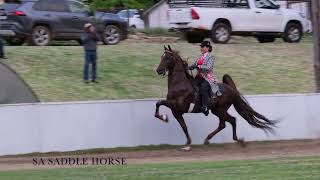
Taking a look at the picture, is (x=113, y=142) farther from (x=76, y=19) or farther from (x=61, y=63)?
(x=76, y=19)

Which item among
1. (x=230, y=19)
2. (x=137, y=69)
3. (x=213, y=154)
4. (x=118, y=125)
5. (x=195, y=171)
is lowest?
(x=213, y=154)

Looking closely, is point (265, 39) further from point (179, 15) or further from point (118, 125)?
point (118, 125)

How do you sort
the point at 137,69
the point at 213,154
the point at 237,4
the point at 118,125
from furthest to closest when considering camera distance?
the point at 237,4 < the point at 137,69 < the point at 118,125 < the point at 213,154

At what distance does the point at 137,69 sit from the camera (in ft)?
76.9

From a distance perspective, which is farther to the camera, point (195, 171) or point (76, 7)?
point (76, 7)

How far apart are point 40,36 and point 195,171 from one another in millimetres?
13889

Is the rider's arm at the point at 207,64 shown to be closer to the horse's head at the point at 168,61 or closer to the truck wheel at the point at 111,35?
the horse's head at the point at 168,61

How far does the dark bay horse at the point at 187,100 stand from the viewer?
16.8 m

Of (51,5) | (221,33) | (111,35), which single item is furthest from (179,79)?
(221,33)

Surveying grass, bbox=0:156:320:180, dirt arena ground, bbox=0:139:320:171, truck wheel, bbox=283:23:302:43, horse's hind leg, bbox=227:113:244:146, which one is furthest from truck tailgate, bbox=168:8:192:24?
grass, bbox=0:156:320:180

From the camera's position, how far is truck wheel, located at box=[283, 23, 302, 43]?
29453mm

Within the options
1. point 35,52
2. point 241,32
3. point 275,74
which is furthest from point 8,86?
point 241,32

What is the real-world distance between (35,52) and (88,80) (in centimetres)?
284

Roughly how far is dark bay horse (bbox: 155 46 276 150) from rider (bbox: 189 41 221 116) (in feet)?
0.44
